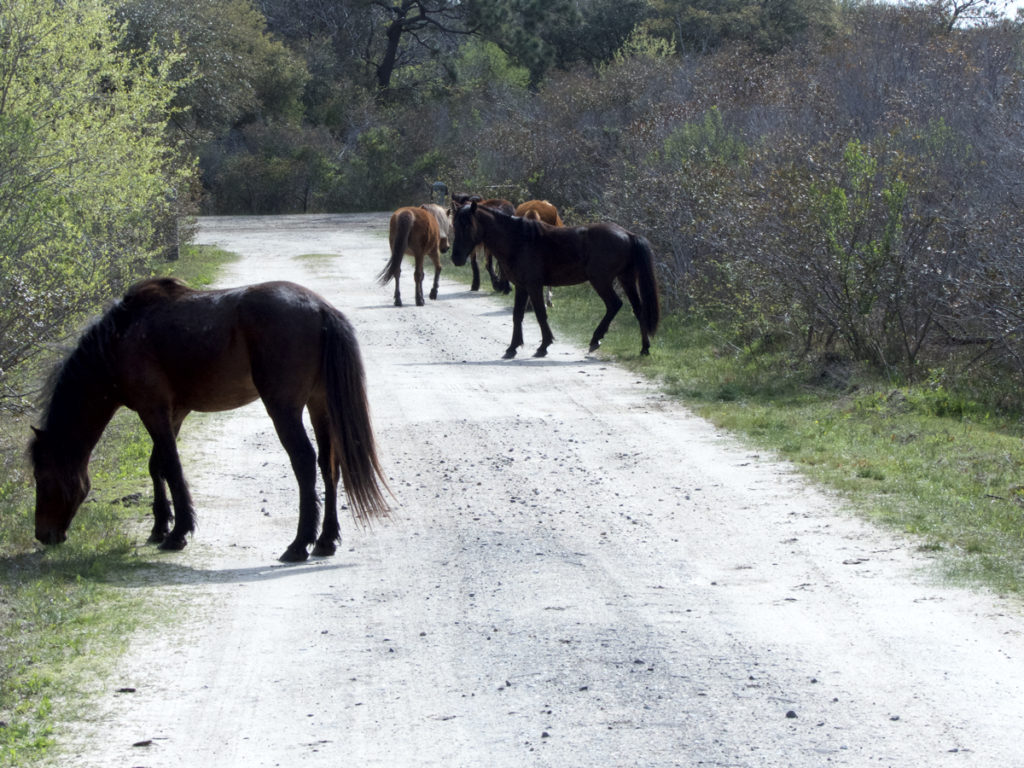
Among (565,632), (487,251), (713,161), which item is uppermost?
(713,161)

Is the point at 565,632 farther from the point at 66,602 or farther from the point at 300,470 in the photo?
the point at 66,602

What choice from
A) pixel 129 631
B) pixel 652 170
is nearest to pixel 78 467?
pixel 129 631

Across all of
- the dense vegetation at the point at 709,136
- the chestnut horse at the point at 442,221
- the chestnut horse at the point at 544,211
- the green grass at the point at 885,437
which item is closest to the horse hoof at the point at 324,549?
the green grass at the point at 885,437

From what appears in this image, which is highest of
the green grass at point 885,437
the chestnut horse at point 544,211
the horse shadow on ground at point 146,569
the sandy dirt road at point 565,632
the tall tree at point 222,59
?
the tall tree at point 222,59

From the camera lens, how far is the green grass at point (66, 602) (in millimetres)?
4711

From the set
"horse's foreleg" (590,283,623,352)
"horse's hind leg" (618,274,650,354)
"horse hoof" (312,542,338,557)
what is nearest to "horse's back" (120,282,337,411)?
"horse hoof" (312,542,338,557)

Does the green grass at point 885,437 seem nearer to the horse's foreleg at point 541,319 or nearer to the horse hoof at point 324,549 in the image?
the horse's foreleg at point 541,319

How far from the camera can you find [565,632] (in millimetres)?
5578

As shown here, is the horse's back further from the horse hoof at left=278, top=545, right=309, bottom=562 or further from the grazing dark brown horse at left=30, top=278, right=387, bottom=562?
the horse hoof at left=278, top=545, right=309, bottom=562

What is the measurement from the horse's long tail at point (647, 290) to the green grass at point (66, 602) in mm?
7274

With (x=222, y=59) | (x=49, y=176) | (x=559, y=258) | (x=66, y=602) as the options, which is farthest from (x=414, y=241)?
(x=222, y=59)

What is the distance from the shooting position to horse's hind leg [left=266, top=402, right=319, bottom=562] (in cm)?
706

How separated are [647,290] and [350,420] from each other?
8.47 metres

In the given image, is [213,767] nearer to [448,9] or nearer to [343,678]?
[343,678]
